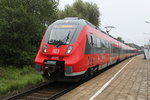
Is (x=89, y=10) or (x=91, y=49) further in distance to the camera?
(x=89, y=10)

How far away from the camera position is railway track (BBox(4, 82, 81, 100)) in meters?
8.07

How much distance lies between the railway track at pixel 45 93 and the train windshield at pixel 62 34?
6.82 ft

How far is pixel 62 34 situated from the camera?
10.5 meters

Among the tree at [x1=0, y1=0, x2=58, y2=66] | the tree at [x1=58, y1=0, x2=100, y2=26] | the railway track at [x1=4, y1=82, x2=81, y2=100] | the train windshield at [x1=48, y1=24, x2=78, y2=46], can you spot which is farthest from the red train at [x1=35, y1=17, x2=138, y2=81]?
the tree at [x1=58, y1=0, x2=100, y2=26]

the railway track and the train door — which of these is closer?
the railway track

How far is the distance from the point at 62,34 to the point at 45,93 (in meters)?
3.01

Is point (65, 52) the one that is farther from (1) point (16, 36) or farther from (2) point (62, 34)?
(1) point (16, 36)

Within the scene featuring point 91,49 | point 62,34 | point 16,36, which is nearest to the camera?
point 62,34

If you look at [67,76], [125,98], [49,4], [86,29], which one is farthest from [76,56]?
[49,4]

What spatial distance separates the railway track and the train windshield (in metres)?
2.08

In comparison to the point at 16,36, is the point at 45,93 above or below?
below

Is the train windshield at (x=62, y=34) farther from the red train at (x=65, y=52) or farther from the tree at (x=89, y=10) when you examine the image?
the tree at (x=89, y=10)

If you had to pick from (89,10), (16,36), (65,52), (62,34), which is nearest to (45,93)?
(65,52)

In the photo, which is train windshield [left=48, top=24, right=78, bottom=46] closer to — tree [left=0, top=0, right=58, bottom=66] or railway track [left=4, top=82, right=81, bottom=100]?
railway track [left=4, top=82, right=81, bottom=100]
